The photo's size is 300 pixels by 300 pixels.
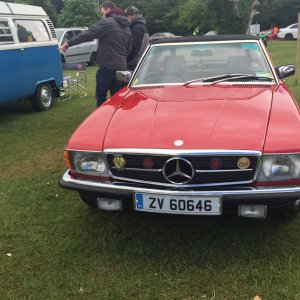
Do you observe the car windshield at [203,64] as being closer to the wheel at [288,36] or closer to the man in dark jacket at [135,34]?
the man in dark jacket at [135,34]

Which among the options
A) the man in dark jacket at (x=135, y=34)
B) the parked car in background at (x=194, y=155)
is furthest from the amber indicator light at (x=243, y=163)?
the man in dark jacket at (x=135, y=34)

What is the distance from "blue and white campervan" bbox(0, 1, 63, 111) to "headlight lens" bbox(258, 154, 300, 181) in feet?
18.8

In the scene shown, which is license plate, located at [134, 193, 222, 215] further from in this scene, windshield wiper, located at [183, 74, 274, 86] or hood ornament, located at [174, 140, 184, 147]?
windshield wiper, located at [183, 74, 274, 86]

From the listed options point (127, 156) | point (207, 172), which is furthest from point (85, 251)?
point (207, 172)

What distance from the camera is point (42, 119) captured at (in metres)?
8.33

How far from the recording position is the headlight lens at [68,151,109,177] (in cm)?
320

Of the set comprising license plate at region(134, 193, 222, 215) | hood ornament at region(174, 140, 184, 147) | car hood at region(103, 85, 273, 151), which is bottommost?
license plate at region(134, 193, 222, 215)

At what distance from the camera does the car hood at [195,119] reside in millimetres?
3000

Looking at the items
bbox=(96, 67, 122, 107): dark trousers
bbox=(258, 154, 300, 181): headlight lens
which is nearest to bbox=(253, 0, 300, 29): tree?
bbox=(96, 67, 122, 107): dark trousers

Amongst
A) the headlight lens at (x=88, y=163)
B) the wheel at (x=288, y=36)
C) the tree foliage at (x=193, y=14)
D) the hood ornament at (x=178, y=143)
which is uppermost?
the hood ornament at (x=178, y=143)

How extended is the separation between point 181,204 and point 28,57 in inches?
243

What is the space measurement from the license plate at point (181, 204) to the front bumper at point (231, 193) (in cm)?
3

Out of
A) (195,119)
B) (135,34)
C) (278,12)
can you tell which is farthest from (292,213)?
(278,12)

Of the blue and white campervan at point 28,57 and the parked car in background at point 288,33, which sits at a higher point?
the blue and white campervan at point 28,57
